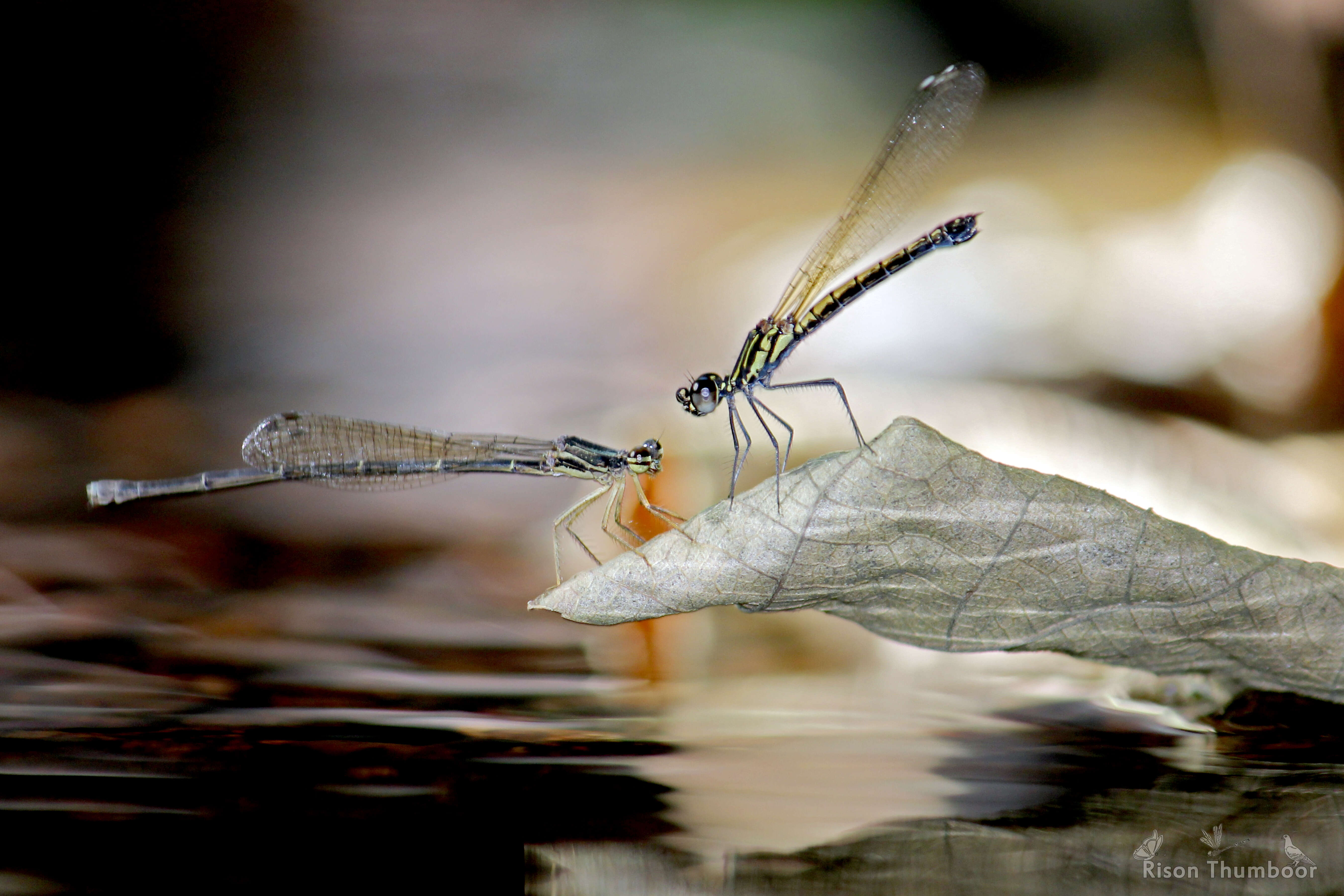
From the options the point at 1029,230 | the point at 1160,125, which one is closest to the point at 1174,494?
the point at 1029,230

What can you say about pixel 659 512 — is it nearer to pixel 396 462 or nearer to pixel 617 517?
pixel 617 517

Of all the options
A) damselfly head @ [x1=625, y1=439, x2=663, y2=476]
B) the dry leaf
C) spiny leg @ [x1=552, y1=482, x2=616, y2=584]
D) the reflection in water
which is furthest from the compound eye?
the reflection in water

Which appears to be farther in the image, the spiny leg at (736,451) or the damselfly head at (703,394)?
the damselfly head at (703,394)

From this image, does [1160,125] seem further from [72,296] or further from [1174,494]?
[72,296]

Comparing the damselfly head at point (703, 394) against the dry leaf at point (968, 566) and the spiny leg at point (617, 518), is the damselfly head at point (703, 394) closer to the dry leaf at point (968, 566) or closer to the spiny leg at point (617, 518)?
the spiny leg at point (617, 518)

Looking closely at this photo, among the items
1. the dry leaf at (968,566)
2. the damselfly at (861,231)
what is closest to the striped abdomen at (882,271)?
the damselfly at (861,231)

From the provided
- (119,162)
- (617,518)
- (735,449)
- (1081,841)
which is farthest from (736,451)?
(119,162)
